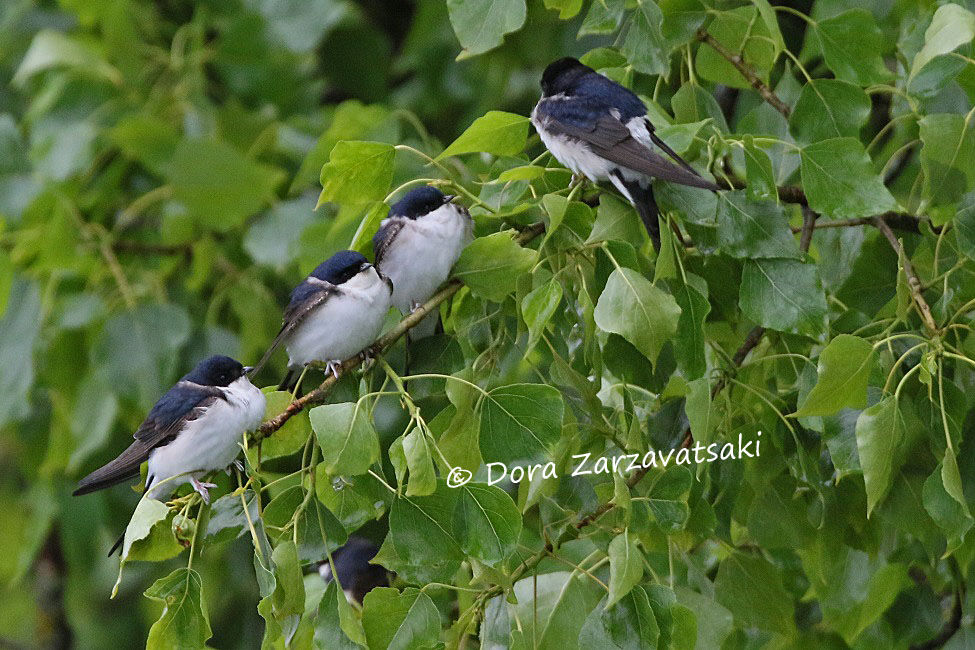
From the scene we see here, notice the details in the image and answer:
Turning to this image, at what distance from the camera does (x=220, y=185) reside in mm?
3119

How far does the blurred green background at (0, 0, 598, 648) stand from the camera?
117 inches

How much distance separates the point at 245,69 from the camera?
3.77 metres

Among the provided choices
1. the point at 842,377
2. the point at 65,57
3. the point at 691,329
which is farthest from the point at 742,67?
the point at 65,57

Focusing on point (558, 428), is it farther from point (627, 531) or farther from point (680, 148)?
point (680, 148)

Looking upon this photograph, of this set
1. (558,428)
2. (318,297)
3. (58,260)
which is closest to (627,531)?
(558,428)

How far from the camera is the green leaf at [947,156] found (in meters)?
1.62

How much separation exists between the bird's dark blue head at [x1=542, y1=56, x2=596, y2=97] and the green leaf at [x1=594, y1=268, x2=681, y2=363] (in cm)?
55

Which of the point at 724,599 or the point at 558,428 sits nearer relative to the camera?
the point at 558,428

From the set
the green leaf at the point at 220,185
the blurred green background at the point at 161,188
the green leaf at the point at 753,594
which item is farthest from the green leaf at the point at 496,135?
the green leaf at the point at 220,185

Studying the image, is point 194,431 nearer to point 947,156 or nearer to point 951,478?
point 951,478

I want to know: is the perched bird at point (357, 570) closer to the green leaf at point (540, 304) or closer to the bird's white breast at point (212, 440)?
the bird's white breast at point (212, 440)

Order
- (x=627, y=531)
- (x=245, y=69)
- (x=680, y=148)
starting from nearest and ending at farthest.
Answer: (x=627, y=531), (x=680, y=148), (x=245, y=69)

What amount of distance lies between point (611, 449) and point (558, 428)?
0.28 m

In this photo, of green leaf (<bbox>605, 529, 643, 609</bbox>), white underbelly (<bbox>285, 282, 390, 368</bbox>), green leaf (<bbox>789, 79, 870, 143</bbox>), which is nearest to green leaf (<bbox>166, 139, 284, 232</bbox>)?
white underbelly (<bbox>285, 282, 390, 368</bbox>)
